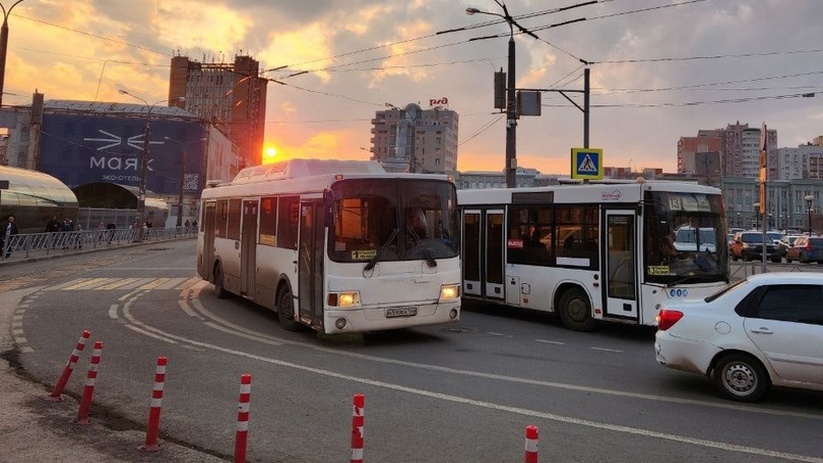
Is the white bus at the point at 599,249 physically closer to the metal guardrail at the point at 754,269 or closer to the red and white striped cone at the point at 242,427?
the red and white striped cone at the point at 242,427

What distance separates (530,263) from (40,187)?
3524 cm

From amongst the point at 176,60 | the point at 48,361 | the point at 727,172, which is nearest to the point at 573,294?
the point at 48,361

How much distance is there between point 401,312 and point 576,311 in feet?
13.4

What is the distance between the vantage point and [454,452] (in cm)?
513

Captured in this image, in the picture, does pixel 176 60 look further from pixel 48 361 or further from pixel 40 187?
pixel 48 361

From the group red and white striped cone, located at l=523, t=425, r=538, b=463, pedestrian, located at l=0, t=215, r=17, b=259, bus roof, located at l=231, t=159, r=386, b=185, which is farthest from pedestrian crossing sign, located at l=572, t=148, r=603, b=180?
pedestrian, located at l=0, t=215, r=17, b=259

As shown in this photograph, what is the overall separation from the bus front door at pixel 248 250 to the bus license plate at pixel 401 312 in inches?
169

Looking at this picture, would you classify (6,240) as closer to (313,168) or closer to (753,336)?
(313,168)

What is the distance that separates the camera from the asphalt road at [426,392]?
17.5ft

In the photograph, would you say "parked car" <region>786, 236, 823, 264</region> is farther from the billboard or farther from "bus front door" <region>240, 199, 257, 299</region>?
the billboard

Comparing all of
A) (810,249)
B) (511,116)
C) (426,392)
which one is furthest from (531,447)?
(810,249)

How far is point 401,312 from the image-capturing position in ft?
31.3

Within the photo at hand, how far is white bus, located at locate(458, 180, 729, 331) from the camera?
10.3 m

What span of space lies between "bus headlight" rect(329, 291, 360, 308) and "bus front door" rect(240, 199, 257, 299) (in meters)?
3.93
